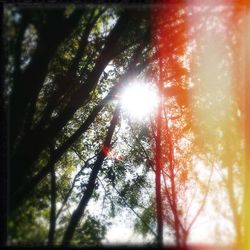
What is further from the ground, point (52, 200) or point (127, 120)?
point (127, 120)

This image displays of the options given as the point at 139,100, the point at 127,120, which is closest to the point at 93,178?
the point at 127,120

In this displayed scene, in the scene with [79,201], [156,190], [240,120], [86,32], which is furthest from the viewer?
[156,190]

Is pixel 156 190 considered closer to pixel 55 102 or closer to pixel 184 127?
pixel 184 127

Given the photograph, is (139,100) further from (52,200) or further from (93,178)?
(52,200)

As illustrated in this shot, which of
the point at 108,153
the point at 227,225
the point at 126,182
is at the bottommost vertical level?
the point at 227,225

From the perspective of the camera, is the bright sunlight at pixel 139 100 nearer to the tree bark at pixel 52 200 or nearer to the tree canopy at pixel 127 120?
the tree canopy at pixel 127 120

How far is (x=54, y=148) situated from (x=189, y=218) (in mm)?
5612

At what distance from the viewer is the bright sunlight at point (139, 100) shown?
1076 cm

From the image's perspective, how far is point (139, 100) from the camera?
11680mm

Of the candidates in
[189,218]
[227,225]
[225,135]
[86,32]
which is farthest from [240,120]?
[86,32]

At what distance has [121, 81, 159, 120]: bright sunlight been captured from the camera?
1076 cm

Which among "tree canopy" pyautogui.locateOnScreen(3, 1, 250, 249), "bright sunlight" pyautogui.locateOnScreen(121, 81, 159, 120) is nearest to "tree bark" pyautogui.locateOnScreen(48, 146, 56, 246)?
"tree canopy" pyautogui.locateOnScreen(3, 1, 250, 249)

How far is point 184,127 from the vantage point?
1259cm

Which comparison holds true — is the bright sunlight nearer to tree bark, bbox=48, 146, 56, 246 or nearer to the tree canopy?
the tree canopy
